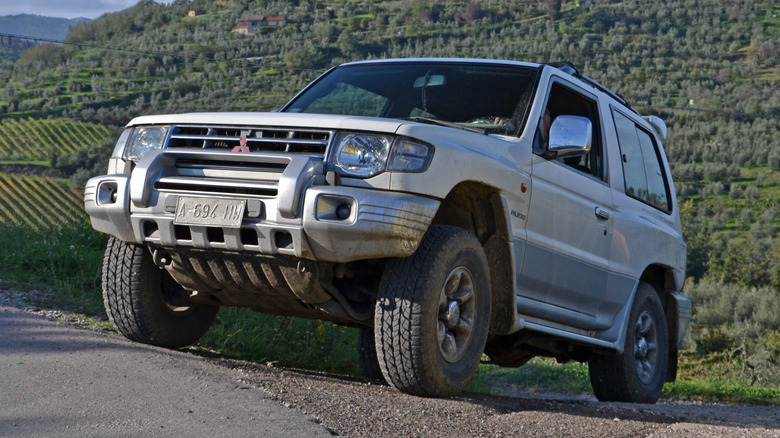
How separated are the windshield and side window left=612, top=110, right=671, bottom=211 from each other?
120 centimetres

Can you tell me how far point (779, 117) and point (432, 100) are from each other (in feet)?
181

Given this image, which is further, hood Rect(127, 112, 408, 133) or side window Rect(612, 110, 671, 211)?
side window Rect(612, 110, 671, 211)

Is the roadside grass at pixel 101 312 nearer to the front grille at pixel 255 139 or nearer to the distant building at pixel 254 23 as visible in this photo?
the front grille at pixel 255 139

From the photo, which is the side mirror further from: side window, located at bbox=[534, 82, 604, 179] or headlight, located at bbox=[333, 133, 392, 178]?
headlight, located at bbox=[333, 133, 392, 178]

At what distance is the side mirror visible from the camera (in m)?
4.77

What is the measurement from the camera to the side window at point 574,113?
5184mm

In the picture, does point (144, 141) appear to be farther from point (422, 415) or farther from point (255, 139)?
point (422, 415)

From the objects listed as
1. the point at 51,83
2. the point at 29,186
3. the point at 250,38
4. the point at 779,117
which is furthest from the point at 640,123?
the point at 250,38

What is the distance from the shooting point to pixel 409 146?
3.83 m

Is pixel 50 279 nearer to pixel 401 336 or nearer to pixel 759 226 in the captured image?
pixel 401 336

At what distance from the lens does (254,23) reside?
76500mm

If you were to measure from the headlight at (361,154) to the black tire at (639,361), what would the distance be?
Result: 2948 mm

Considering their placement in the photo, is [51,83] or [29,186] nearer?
[29,186]

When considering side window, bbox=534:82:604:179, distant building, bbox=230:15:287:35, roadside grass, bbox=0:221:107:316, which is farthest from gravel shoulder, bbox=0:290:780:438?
distant building, bbox=230:15:287:35
